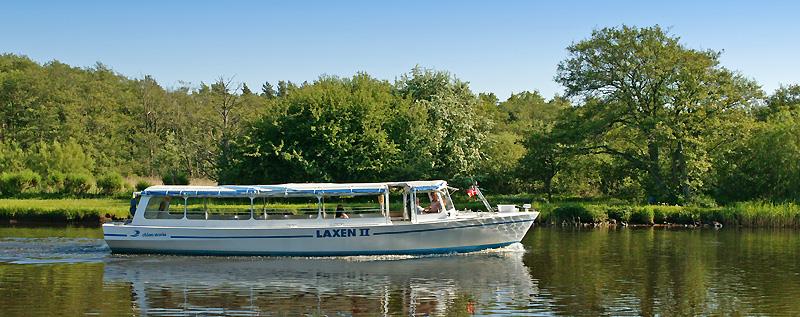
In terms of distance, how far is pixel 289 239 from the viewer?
33.5m

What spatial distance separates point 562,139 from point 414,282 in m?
31.2

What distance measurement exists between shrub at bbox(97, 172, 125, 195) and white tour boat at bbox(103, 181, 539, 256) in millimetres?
30585

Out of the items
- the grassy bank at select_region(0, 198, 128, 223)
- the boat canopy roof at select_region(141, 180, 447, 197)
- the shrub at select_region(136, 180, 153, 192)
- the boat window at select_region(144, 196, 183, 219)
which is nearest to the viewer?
the boat canopy roof at select_region(141, 180, 447, 197)

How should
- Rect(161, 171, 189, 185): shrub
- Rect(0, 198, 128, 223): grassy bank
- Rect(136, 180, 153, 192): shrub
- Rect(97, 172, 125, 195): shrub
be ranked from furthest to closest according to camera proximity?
Rect(161, 171, 189, 185): shrub < Rect(97, 172, 125, 195): shrub < Rect(136, 180, 153, 192): shrub < Rect(0, 198, 128, 223): grassy bank

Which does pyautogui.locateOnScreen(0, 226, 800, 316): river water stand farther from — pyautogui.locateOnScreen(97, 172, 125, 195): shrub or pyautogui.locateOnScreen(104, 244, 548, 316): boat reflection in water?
pyautogui.locateOnScreen(97, 172, 125, 195): shrub

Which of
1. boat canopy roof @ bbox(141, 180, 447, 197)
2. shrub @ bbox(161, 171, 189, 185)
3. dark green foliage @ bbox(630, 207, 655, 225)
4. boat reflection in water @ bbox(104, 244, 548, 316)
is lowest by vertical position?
boat reflection in water @ bbox(104, 244, 548, 316)

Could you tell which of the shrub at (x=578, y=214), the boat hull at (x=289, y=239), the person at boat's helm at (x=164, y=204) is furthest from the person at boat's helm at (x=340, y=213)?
the shrub at (x=578, y=214)

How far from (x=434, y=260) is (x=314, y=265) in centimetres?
447

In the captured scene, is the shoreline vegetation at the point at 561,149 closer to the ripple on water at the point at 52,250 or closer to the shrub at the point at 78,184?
the shrub at the point at 78,184

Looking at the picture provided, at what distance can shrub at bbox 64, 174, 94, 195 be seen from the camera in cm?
6400

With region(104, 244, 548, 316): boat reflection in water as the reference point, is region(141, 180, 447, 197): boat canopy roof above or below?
above

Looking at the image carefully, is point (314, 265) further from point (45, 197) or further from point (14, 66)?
point (14, 66)

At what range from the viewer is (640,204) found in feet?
182

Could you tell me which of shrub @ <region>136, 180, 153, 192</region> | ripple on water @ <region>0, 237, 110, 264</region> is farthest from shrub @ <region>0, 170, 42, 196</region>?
ripple on water @ <region>0, 237, 110, 264</region>
